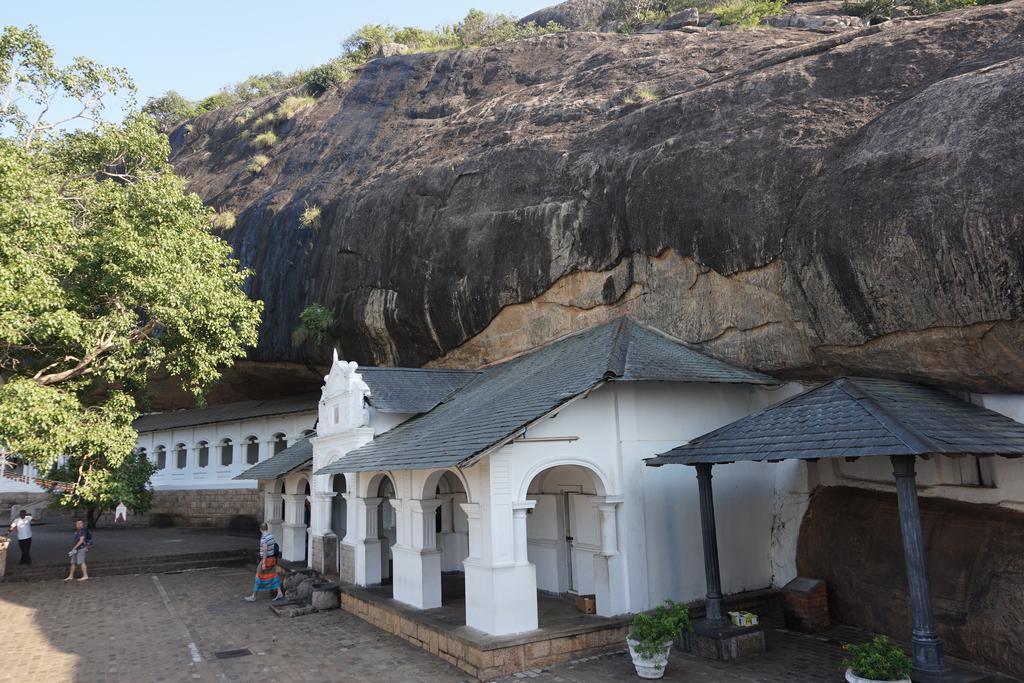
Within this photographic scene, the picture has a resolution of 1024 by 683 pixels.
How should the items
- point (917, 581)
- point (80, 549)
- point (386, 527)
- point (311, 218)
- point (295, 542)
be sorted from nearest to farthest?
point (917, 581)
point (386, 527)
point (80, 549)
point (295, 542)
point (311, 218)

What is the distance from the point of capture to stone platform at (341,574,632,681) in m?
9.60

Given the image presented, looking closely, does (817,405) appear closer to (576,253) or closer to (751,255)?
(751,255)

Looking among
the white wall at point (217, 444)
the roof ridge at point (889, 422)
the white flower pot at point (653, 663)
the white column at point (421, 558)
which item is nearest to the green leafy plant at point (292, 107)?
the white wall at point (217, 444)

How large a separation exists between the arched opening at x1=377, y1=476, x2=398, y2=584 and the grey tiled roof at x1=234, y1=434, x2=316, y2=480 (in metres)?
2.37

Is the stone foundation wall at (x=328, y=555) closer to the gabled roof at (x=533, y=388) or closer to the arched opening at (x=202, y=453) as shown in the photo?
the gabled roof at (x=533, y=388)

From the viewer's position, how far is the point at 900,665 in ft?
24.5

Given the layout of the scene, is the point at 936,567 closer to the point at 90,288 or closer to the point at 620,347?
the point at 620,347

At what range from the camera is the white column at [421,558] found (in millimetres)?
12266

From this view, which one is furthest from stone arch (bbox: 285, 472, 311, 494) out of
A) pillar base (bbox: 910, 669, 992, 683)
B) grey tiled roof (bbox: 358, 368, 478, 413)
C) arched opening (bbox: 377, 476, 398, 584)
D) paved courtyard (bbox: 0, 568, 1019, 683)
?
pillar base (bbox: 910, 669, 992, 683)

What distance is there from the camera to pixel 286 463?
19406 mm

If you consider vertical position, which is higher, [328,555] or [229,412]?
[229,412]

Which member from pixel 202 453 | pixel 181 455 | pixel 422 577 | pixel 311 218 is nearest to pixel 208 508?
pixel 202 453

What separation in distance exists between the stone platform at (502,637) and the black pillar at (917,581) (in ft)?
13.7

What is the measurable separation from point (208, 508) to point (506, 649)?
86.7 feet
